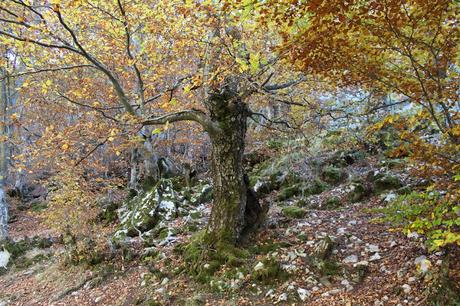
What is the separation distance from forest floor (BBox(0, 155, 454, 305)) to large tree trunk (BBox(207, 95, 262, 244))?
0.77 meters

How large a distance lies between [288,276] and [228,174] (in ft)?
7.76

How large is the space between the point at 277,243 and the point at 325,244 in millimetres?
1190

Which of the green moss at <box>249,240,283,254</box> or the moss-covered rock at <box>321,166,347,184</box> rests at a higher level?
the moss-covered rock at <box>321,166,347,184</box>

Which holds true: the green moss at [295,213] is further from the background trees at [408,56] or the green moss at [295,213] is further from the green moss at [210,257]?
the background trees at [408,56]

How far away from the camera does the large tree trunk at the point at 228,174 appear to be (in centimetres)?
696

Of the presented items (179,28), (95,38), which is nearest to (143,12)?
(179,28)

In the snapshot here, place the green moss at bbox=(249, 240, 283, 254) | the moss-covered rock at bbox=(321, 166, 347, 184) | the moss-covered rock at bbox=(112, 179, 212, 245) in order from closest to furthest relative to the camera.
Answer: the green moss at bbox=(249, 240, 283, 254) → the moss-covered rock at bbox=(112, 179, 212, 245) → the moss-covered rock at bbox=(321, 166, 347, 184)

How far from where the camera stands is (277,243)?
7117 mm

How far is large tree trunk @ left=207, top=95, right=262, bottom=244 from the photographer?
6.96 m

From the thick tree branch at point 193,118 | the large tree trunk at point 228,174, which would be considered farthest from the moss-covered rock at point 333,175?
the thick tree branch at point 193,118

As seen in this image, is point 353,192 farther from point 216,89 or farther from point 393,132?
point 216,89

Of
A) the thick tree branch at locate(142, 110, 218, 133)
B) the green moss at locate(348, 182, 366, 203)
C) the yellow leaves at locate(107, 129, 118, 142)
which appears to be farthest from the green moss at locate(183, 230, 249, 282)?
the green moss at locate(348, 182, 366, 203)

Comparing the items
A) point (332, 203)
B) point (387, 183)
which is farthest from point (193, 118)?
point (387, 183)

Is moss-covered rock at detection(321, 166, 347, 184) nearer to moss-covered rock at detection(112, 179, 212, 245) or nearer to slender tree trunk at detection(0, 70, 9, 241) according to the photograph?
moss-covered rock at detection(112, 179, 212, 245)
